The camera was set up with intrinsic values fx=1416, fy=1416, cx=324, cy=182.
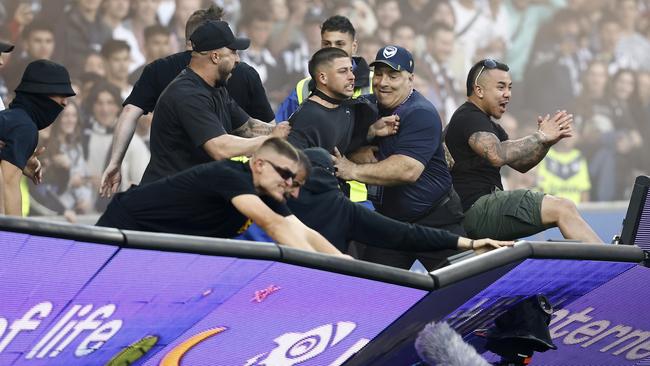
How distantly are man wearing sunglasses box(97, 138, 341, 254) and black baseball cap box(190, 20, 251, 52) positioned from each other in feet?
3.20

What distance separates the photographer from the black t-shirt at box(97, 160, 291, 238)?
5.63m

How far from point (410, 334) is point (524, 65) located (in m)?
10.1

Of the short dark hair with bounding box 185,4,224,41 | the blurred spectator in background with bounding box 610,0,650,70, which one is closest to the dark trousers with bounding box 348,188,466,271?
the short dark hair with bounding box 185,4,224,41

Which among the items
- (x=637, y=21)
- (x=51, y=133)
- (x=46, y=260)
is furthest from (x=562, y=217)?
(x=637, y=21)

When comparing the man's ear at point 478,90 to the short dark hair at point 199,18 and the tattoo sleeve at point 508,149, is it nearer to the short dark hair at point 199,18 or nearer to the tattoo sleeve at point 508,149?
the tattoo sleeve at point 508,149

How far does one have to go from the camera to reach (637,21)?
1586 cm

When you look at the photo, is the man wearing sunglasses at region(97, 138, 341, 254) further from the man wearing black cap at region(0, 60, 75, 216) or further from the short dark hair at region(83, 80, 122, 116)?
the short dark hair at region(83, 80, 122, 116)

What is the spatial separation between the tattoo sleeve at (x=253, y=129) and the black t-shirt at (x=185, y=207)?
1.29 metres

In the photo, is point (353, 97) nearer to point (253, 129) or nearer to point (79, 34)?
point (253, 129)

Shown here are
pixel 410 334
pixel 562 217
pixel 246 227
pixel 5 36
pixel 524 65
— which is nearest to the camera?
pixel 410 334

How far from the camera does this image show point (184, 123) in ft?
21.3

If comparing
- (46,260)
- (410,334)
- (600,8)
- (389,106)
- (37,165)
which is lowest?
(410,334)

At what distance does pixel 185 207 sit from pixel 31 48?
536cm

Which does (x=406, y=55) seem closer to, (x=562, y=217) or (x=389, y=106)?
(x=389, y=106)
